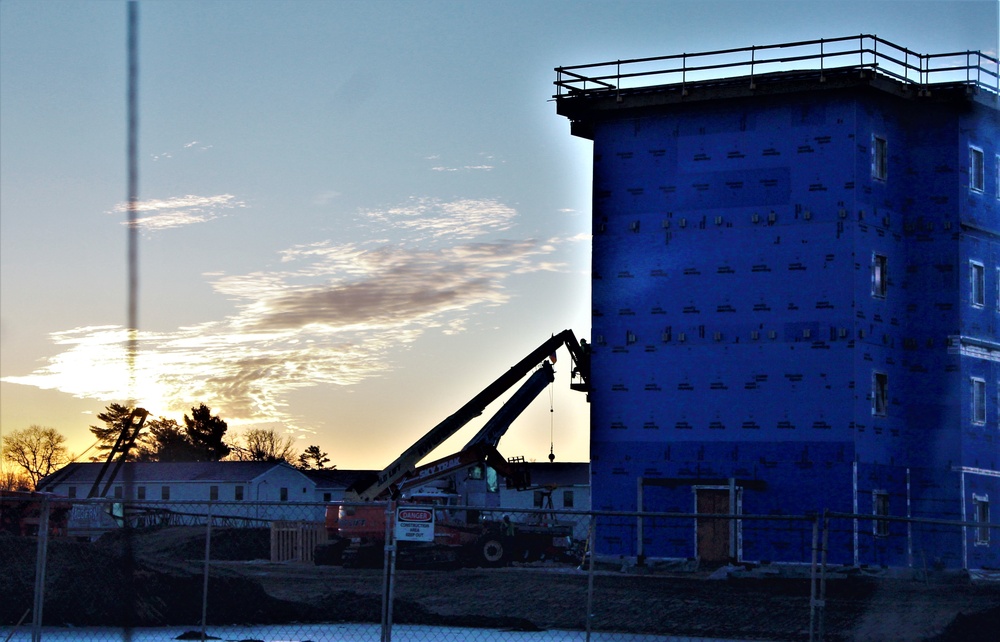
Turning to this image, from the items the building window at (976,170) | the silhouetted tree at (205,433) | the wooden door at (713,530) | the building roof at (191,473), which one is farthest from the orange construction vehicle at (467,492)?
the silhouetted tree at (205,433)

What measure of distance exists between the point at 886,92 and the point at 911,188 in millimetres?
3537

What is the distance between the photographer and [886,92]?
155 ft

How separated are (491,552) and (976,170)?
21697 millimetres

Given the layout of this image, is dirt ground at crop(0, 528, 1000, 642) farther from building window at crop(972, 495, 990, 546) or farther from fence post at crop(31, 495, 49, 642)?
building window at crop(972, 495, 990, 546)

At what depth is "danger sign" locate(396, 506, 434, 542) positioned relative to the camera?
21.6 metres

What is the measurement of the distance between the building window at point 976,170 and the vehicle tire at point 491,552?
20702 millimetres

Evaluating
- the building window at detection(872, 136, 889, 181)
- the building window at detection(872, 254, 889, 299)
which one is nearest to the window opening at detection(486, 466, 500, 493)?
the building window at detection(872, 254, 889, 299)

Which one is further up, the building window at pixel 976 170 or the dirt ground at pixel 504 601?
the building window at pixel 976 170

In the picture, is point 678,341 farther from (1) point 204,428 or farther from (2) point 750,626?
(1) point 204,428

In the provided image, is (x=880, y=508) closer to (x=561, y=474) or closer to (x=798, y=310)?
(x=798, y=310)

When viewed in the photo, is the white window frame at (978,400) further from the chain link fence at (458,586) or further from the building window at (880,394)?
the chain link fence at (458,586)

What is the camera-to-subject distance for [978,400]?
160 ft

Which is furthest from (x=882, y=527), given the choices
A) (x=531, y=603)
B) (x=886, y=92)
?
(x=531, y=603)

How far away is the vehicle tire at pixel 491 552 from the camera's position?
48969 mm
